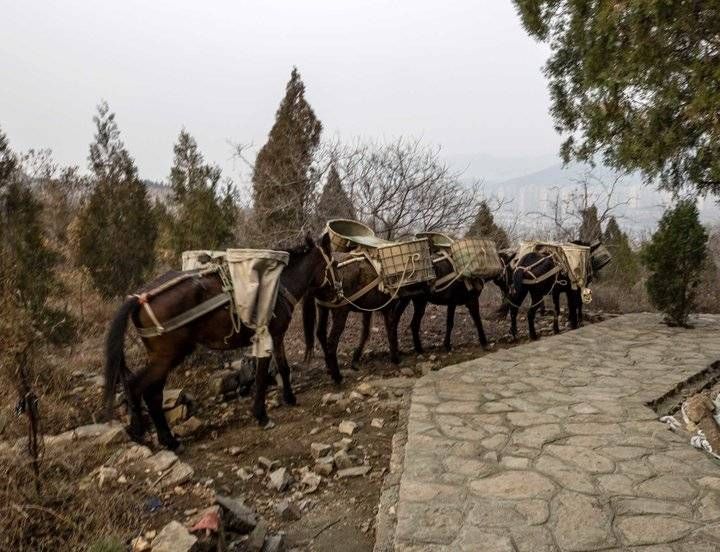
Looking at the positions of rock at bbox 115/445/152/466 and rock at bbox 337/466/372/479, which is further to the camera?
rock at bbox 337/466/372/479

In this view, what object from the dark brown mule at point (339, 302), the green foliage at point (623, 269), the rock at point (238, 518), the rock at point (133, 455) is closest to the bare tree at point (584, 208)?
the green foliage at point (623, 269)

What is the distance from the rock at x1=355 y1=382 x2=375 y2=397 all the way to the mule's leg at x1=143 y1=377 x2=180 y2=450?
2.15 m

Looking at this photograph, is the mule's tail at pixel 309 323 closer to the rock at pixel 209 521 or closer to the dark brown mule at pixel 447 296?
the dark brown mule at pixel 447 296

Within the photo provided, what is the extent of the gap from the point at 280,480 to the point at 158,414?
142 cm

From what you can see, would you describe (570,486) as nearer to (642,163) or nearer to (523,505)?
(523,505)

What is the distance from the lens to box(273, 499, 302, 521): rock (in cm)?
336

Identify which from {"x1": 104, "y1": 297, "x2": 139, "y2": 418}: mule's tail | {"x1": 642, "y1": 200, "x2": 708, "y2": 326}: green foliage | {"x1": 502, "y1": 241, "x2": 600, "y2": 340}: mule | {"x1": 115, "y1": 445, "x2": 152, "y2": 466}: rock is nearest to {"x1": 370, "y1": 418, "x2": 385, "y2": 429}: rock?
{"x1": 115, "y1": 445, "x2": 152, "y2": 466}: rock

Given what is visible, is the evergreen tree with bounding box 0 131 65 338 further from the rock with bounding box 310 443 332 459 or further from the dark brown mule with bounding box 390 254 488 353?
the dark brown mule with bounding box 390 254 488 353

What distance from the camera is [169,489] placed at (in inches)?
129

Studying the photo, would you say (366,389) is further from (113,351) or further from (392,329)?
(113,351)

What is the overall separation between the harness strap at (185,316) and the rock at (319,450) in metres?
1.55

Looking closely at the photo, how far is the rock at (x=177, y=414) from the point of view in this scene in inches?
210

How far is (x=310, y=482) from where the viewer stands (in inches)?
149

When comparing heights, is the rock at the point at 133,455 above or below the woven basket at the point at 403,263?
below
